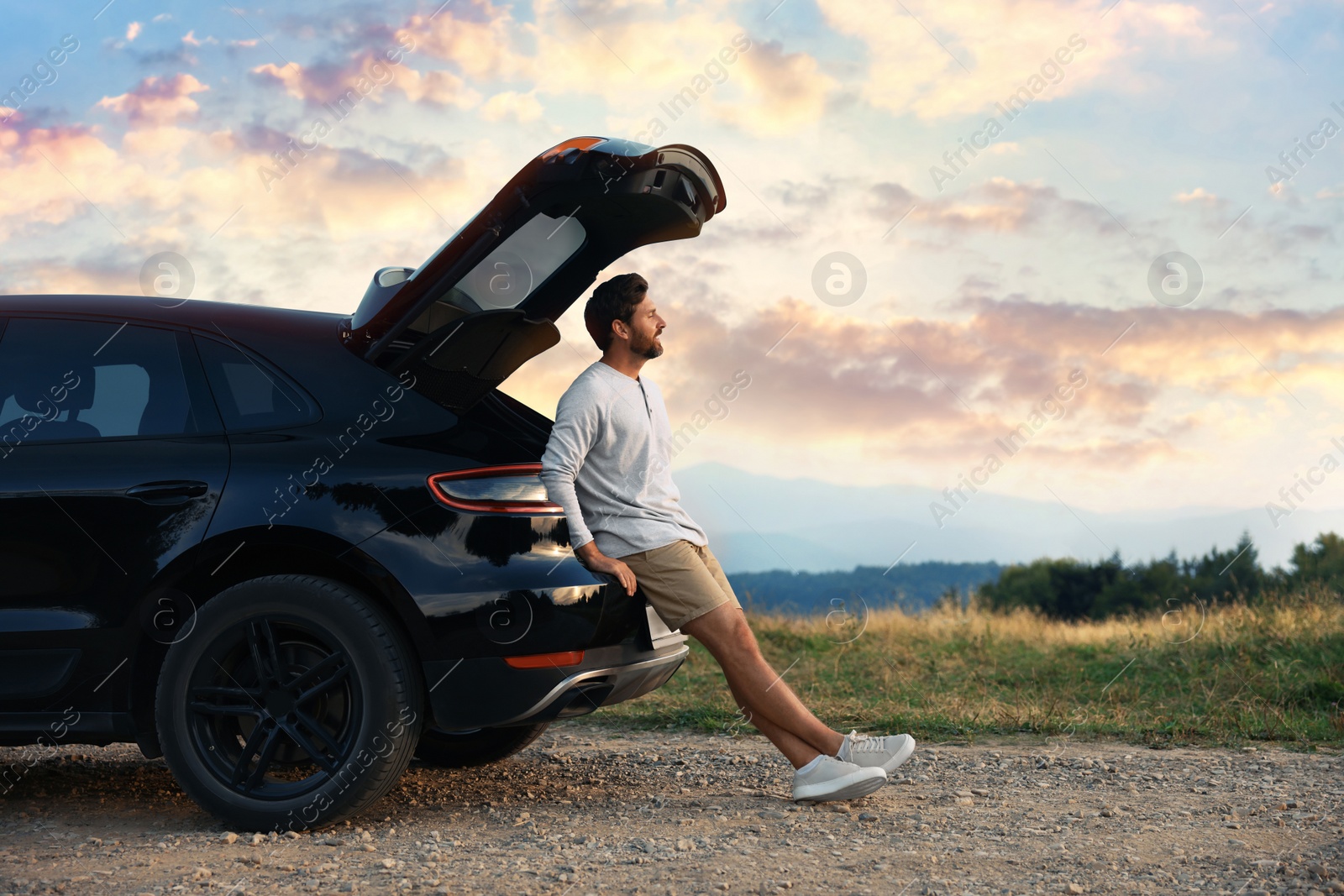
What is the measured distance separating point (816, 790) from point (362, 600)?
1.78 meters

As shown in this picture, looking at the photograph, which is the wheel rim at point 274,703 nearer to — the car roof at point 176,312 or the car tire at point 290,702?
the car tire at point 290,702

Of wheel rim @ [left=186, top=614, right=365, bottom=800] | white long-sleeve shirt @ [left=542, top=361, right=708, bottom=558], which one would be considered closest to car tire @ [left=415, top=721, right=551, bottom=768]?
wheel rim @ [left=186, top=614, right=365, bottom=800]

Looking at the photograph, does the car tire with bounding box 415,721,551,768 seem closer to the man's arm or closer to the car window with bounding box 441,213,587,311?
the man's arm

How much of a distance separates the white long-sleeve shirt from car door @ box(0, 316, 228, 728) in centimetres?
123

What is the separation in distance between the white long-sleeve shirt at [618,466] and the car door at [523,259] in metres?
0.34

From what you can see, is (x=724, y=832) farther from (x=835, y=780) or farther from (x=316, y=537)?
(x=316, y=537)

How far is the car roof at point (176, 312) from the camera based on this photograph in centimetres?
398

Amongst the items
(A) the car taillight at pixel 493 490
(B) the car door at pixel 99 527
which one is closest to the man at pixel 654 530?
(A) the car taillight at pixel 493 490

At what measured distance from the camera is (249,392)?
3.83 meters

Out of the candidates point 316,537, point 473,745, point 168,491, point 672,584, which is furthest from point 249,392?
point 473,745

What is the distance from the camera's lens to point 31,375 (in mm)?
4023

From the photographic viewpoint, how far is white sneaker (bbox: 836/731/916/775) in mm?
3990

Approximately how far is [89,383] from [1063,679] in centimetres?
655

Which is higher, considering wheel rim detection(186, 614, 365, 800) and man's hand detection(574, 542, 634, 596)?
man's hand detection(574, 542, 634, 596)
